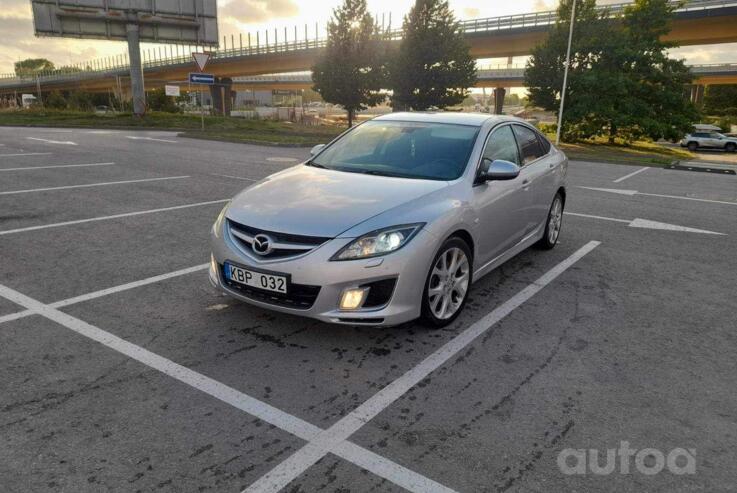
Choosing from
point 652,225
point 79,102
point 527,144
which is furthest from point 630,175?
point 79,102

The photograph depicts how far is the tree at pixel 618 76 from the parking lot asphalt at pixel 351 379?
78.6 ft

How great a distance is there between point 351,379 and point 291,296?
695 mm

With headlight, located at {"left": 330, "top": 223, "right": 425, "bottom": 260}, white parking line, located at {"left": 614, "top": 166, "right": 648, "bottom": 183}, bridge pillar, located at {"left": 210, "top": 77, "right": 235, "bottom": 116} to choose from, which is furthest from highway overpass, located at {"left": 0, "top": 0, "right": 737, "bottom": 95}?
headlight, located at {"left": 330, "top": 223, "right": 425, "bottom": 260}

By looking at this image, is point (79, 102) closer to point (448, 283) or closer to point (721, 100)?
point (448, 283)

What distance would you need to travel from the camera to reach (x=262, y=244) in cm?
379

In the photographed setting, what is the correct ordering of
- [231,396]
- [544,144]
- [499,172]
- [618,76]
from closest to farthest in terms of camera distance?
1. [231,396]
2. [499,172]
3. [544,144]
4. [618,76]

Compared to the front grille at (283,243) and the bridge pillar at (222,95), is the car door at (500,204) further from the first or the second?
the bridge pillar at (222,95)

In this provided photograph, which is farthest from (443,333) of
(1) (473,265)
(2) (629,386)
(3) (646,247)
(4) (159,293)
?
(3) (646,247)

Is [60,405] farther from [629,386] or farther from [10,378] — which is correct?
[629,386]

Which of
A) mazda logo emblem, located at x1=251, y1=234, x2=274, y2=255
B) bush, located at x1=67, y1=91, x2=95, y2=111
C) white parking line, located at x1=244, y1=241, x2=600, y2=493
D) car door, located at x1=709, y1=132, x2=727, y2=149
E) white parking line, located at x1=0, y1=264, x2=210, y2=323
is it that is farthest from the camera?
bush, located at x1=67, y1=91, x2=95, y2=111

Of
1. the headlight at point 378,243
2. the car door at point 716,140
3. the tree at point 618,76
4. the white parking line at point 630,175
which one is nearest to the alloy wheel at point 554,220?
the headlight at point 378,243

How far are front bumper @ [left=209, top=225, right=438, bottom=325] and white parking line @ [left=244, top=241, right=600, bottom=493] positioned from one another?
A: 37cm

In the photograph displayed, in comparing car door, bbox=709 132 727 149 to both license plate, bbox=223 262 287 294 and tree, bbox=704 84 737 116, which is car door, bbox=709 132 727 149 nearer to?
license plate, bbox=223 262 287 294

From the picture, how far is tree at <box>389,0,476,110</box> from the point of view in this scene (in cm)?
3422
